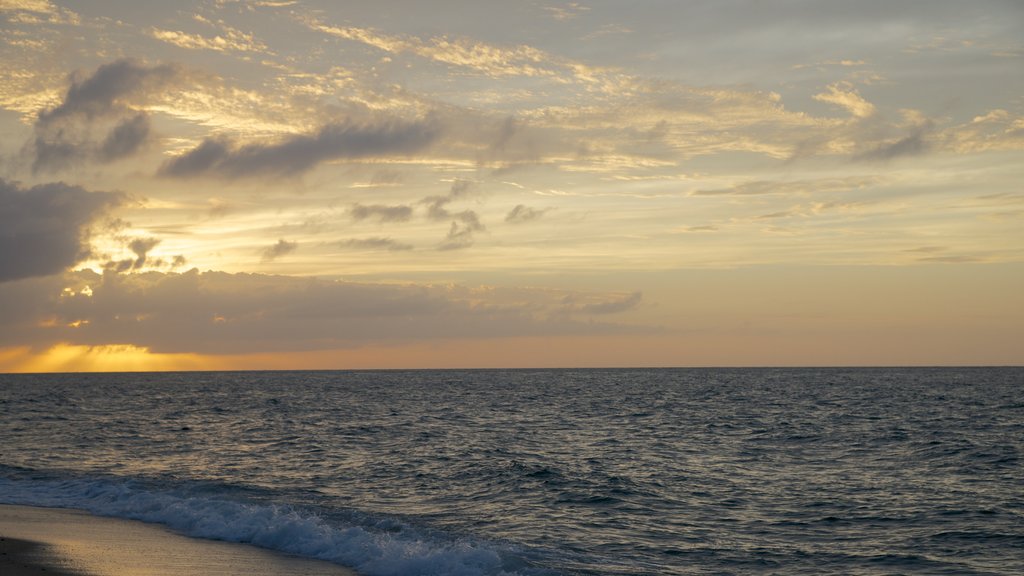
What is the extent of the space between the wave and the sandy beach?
73 centimetres

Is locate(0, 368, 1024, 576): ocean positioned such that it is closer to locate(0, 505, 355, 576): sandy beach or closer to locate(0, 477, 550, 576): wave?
locate(0, 477, 550, 576): wave

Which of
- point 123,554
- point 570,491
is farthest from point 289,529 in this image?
point 570,491

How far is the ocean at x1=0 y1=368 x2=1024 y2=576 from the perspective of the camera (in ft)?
69.4

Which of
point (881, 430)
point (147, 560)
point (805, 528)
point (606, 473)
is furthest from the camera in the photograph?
point (881, 430)

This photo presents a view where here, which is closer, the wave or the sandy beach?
the sandy beach

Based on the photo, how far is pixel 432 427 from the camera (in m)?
57.8

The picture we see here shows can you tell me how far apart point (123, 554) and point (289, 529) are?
4410mm

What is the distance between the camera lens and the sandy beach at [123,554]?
63.3ft

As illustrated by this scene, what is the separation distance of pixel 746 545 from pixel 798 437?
28514 mm

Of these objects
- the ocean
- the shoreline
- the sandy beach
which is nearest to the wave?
the ocean

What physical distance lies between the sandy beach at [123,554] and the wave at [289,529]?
0.73m

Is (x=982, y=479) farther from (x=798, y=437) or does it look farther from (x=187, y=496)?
(x=187, y=496)

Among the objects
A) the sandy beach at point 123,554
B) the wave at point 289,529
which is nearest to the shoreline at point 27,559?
the sandy beach at point 123,554

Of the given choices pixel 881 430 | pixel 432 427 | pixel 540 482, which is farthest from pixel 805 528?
pixel 432 427
